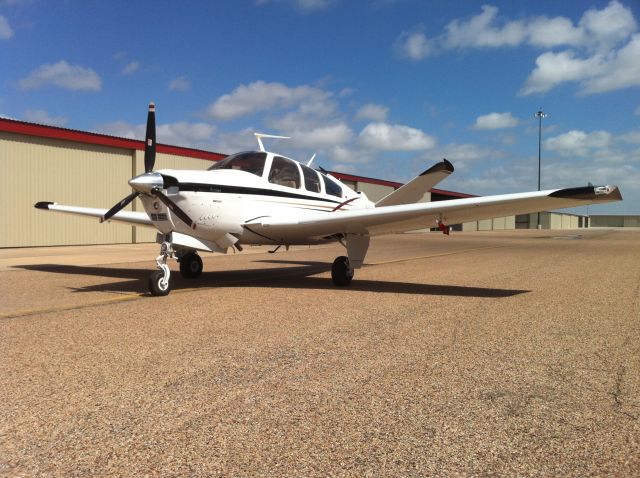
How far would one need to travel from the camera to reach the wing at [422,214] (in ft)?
23.4

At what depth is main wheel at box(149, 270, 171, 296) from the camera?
763 cm

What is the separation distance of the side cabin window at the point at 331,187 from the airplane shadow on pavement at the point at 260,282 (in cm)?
198

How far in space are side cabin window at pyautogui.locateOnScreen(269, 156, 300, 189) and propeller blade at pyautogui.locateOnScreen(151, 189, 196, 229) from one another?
6.37 feet

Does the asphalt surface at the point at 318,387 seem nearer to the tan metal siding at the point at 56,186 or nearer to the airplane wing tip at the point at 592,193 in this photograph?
the airplane wing tip at the point at 592,193

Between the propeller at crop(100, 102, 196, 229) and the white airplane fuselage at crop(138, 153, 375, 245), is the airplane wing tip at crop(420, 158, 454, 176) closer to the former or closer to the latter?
the white airplane fuselage at crop(138, 153, 375, 245)

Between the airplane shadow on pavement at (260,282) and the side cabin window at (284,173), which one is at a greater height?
the side cabin window at (284,173)

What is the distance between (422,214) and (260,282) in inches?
141

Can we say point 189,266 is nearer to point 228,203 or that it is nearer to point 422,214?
point 228,203

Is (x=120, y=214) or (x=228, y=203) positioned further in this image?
(x=120, y=214)

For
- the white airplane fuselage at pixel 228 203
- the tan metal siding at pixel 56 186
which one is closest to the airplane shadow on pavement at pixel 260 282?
the white airplane fuselage at pixel 228 203

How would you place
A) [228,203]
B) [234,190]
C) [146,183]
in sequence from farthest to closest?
1. [234,190]
2. [228,203]
3. [146,183]

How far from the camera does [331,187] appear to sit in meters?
11.1

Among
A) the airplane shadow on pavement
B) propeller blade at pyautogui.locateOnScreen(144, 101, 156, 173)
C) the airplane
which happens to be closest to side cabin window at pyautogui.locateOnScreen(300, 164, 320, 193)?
the airplane

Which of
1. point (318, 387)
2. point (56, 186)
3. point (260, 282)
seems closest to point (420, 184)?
point (260, 282)
